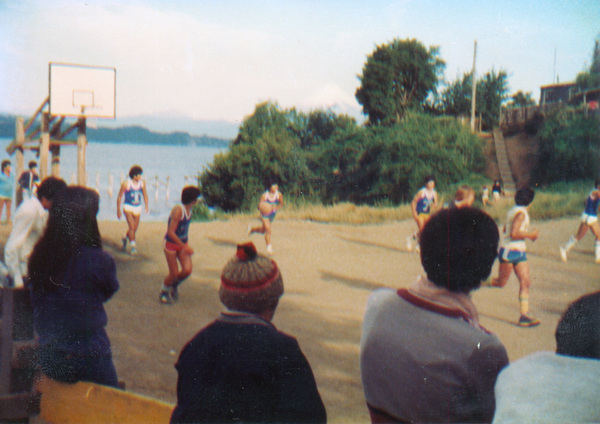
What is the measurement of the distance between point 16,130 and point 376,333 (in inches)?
468

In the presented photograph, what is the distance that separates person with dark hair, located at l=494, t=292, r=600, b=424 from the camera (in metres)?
0.99

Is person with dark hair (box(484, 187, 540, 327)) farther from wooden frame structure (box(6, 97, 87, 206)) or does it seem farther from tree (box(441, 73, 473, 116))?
tree (box(441, 73, 473, 116))

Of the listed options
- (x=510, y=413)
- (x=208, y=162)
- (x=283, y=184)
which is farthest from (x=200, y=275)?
(x=208, y=162)

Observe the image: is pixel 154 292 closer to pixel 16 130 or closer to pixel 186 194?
pixel 186 194

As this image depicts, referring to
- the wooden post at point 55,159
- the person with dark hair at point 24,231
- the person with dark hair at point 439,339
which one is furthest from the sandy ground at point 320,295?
the person with dark hair at point 439,339

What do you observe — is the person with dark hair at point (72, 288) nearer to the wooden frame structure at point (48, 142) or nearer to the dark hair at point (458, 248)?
the dark hair at point (458, 248)

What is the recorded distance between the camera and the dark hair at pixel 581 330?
109 cm

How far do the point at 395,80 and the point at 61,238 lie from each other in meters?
9.83

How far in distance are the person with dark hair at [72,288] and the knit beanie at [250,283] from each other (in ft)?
2.95

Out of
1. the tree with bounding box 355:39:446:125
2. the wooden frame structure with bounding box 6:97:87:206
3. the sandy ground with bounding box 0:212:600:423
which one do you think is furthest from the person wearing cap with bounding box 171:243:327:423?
the tree with bounding box 355:39:446:125

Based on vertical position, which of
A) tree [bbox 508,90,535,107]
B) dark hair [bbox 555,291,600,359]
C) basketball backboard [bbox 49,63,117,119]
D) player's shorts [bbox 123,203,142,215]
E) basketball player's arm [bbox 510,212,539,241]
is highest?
tree [bbox 508,90,535,107]

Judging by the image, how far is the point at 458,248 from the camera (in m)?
1.61

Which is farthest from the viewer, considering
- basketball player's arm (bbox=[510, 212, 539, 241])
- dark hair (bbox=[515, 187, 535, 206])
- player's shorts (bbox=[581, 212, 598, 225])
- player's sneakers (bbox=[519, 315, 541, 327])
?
player's shorts (bbox=[581, 212, 598, 225])

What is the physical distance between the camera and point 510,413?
40.8 inches
